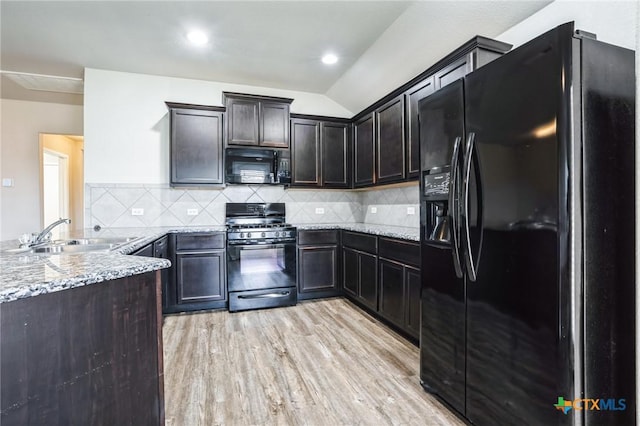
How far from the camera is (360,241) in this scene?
3361 mm

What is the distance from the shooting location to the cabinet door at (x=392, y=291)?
8.69 ft

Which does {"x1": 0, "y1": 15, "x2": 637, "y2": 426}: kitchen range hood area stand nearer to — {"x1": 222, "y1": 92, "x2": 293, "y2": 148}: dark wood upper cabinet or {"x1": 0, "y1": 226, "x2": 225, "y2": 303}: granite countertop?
{"x1": 0, "y1": 226, "x2": 225, "y2": 303}: granite countertop

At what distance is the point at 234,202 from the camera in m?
3.94

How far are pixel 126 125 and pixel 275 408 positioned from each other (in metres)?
3.48

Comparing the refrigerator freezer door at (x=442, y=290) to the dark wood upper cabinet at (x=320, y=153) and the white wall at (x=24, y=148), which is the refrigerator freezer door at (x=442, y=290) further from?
the white wall at (x=24, y=148)

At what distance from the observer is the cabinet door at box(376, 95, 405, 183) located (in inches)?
119

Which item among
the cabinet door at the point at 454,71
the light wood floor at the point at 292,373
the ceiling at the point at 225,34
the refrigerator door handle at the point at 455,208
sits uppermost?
the ceiling at the point at 225,34

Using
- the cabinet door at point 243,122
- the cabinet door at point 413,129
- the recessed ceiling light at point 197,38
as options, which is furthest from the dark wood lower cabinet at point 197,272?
the cabinet door at point 413,129

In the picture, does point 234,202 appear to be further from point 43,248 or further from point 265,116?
point 43,248

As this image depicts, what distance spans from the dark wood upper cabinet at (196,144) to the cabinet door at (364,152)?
168 centimetres

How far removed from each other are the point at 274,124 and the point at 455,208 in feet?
8.87

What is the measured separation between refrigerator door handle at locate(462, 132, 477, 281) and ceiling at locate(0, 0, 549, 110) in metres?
1.38

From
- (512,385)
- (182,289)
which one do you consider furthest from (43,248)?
(512,385)

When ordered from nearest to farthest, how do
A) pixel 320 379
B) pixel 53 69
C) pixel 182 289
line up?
pixel 320 379
pixel 182 289
pixel 53 69
